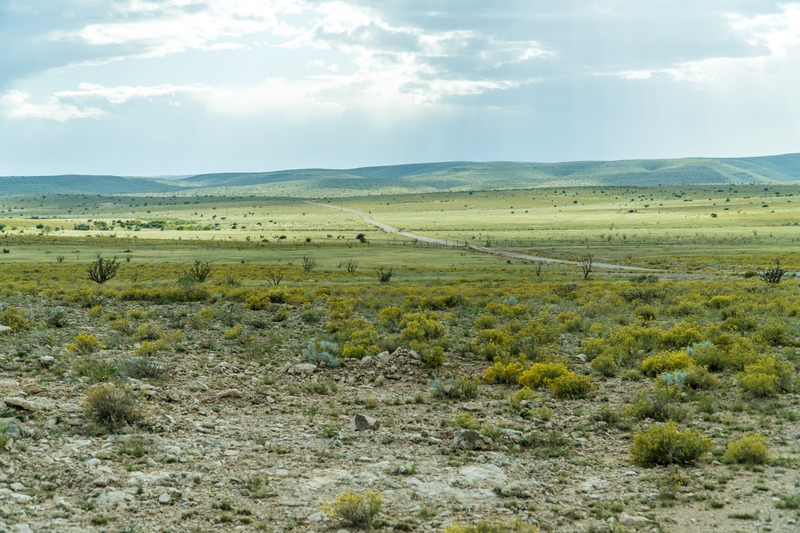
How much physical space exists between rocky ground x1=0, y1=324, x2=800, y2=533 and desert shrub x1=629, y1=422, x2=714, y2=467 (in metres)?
0.19

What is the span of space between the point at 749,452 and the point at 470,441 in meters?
4.40

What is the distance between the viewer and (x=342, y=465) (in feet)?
31.3

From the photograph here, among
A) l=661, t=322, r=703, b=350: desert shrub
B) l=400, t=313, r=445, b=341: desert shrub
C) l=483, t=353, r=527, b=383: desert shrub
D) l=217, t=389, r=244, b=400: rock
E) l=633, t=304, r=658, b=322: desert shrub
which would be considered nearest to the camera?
l=217, t=389, r=244, b=400: rock

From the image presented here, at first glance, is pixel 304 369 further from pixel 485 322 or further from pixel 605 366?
pixel 485 322

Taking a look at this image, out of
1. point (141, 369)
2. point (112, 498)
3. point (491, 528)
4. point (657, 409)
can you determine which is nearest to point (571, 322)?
point (657, 409)

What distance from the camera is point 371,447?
1038cm

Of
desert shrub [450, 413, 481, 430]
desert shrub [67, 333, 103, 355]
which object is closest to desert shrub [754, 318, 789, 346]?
desert shrub [450, 413, 481, 430]

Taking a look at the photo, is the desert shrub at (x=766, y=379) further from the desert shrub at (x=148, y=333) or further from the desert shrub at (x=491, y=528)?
the desert shrub at (x=148, y=333)

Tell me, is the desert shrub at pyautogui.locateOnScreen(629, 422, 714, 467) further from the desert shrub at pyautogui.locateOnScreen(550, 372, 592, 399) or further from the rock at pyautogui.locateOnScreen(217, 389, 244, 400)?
the rock at pyautogui.locateOnScreen(217, 389, 244, 400)

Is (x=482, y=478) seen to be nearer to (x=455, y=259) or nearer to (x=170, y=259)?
(x=455, y=259)

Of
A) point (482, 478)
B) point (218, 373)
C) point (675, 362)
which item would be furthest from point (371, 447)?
point (675, 362)

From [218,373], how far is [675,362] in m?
11.3

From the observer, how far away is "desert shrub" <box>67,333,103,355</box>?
1509cm

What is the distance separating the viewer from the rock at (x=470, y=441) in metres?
10.4
